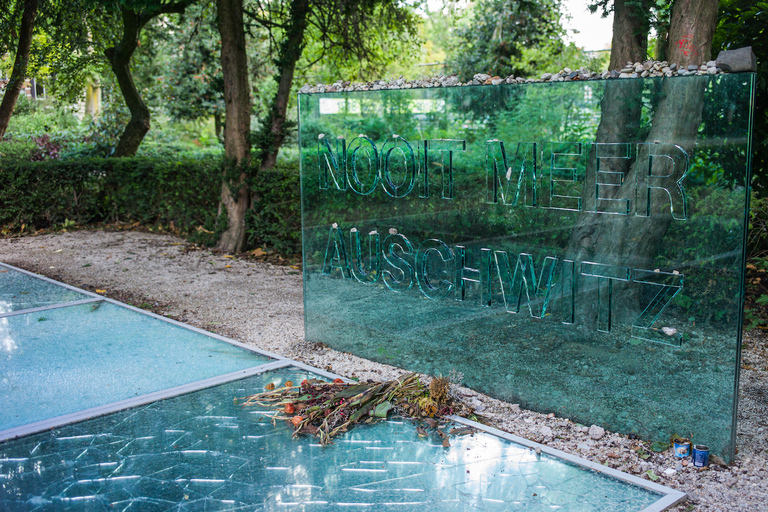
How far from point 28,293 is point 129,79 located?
6727 millimetres

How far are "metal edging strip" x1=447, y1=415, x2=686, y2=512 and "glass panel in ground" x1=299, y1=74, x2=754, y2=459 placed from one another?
19.9 inches

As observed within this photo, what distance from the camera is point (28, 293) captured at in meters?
7.05

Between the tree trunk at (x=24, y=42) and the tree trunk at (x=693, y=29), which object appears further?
the tree trunk at (x=24, y=42)

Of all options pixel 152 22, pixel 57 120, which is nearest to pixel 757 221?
pixel 152 22

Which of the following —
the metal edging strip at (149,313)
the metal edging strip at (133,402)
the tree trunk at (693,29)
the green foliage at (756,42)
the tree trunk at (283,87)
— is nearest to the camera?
the metal edging strip at (133,402)

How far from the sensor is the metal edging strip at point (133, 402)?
3746 millimetres

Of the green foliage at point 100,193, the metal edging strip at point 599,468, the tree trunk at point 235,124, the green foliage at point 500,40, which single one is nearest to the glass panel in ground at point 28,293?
the tree trunk at point 235,124

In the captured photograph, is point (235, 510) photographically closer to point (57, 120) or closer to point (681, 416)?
point (681, 416)

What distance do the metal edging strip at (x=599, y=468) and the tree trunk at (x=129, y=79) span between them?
1010 cm

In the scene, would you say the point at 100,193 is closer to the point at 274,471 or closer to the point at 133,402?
the point at 133,402

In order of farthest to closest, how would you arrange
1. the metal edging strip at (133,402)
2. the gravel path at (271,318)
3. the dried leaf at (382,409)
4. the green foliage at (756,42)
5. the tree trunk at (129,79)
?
the tree trunk at (129,79) < the green foliage at (756,42) < the dried leaf at (382,409) < the metal edging strip at (133,402) < the gravel path at (271,318)

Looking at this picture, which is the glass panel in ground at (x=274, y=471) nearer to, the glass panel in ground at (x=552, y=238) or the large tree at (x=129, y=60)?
the glass panel in ground at (x=552, y=238)

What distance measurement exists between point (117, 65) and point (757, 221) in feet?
35.4

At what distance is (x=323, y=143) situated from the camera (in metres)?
5.31
